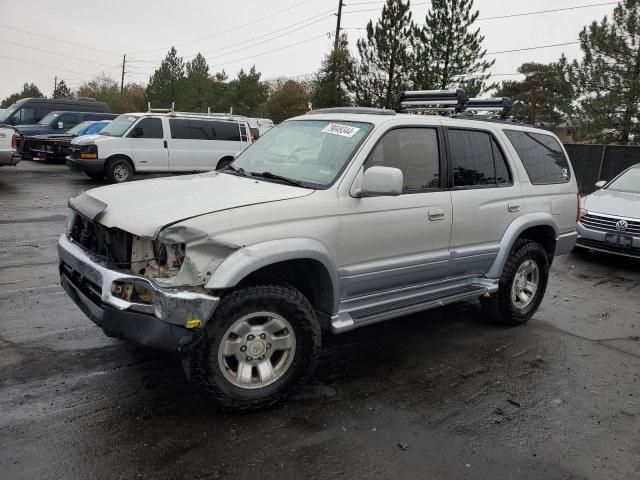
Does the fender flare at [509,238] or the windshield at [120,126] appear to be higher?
the windshield at [120,126]

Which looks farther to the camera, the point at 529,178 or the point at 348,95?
the point at 348,95

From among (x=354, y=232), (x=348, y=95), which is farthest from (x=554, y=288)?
(x=348, y=95)

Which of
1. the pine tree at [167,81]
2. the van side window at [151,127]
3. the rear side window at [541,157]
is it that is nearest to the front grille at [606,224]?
the rear side window at [541,157]

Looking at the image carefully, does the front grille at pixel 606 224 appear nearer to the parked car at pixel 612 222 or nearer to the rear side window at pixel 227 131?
the parked car at pixel 612 222

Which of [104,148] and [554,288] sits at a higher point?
[104,148]

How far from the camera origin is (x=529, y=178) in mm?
5277

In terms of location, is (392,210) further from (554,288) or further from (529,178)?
(554,288)

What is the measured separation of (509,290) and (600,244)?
13.5ft

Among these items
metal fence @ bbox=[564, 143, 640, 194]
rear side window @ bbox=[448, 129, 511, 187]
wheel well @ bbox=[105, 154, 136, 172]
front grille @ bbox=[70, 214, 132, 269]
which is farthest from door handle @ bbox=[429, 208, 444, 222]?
metal fence @ bbox=[564, 143, 640, 194]

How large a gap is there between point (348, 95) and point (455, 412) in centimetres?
2646

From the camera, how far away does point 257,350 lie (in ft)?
11.4

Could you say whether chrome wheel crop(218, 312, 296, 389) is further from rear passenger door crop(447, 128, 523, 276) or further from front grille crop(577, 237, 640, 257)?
front grille crop(577, 237, 640, 257)

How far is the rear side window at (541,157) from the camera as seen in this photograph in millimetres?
5312

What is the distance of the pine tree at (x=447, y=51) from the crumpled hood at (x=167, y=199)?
22983 mm
